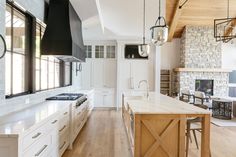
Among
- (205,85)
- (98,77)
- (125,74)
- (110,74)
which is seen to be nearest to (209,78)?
(205,85)

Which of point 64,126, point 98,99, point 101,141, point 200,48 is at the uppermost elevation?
point 200,48

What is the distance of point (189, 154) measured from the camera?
12.6 feet

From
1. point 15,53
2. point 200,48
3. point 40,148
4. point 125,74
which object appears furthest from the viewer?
point 200,48

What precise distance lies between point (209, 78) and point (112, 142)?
21.9 feet

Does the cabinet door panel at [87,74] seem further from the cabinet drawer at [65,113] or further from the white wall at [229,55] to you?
the white wall at [229,55]

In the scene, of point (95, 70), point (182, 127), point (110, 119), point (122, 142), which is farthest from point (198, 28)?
point (182, 127)

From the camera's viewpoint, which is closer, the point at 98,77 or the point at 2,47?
the point at 2,47

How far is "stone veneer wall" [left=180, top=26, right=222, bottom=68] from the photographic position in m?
9.41

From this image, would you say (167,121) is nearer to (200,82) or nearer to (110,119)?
(110,119)

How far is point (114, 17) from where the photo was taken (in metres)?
7.05

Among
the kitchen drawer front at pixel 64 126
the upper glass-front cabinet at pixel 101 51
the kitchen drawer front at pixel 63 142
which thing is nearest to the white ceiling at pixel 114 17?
the upper glass-front cabinet at pixel 101 51

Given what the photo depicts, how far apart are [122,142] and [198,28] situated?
6960 mm

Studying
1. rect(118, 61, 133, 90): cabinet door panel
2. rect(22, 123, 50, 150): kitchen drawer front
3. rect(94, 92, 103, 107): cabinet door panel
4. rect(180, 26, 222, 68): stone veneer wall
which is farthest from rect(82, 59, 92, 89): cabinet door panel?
rect(22, 123, 50, 150): kitchen drawer front

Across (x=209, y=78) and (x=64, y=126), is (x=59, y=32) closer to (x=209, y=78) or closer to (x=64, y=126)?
(x=64, y=126)
